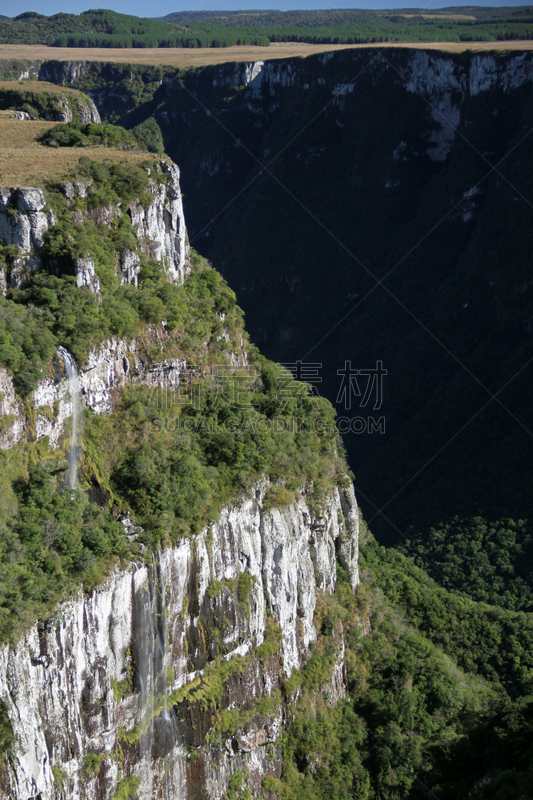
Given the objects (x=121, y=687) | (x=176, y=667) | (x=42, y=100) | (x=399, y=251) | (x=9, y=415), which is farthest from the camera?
(x=399, y=251)

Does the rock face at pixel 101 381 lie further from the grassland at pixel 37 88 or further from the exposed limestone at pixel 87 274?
the grassland at pixel 37 88

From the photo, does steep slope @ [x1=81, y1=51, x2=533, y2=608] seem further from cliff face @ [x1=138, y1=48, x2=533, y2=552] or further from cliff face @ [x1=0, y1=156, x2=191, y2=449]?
cliff face @ [x1=0, y1=156, x2=191, y2=449]

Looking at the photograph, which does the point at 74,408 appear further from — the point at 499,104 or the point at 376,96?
the point at 376,96

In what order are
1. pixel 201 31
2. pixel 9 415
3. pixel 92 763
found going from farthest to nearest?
pixel 201 31 → pixel 92 763 → pixel 9 415

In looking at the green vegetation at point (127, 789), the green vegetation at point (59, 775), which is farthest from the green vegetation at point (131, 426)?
the green vegetation at point (127, 789)

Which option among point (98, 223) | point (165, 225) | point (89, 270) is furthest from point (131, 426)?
point (165, 225)

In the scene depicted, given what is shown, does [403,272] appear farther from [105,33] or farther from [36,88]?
[105,33]

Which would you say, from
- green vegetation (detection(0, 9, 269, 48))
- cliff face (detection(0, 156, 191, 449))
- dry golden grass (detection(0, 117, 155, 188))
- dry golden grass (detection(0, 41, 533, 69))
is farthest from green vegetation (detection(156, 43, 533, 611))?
dry golden grass (detection(0, 117, 155, 188))
